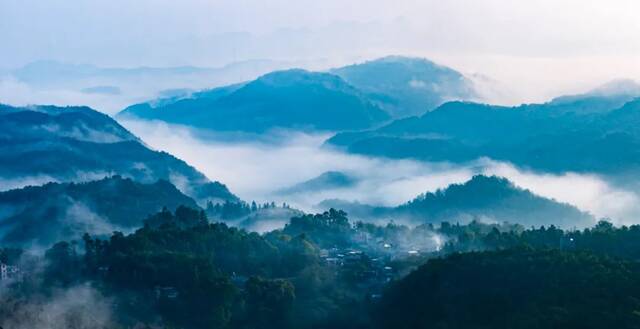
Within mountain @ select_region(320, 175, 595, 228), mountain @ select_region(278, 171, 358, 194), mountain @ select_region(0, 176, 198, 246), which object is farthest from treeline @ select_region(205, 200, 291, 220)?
mountain @ select_region(278, 171, 358, 194)

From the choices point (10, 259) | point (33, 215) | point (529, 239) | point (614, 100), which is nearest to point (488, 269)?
point (529, 239)

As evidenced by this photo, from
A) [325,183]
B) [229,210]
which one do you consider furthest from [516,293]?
[325,183]

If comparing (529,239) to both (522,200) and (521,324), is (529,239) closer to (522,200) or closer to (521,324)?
(521,324)

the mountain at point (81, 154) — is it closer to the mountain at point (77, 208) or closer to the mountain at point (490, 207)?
the mountain at point (77, 208)

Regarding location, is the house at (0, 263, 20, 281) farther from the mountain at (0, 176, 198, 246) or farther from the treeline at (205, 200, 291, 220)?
the treeline at (205, 200, 291, 220)

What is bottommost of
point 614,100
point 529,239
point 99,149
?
point 529,239

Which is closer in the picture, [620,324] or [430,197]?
[620,324]

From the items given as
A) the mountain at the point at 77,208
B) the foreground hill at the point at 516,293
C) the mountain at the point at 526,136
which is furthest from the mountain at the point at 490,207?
the foreground hill at the point at 516,293
